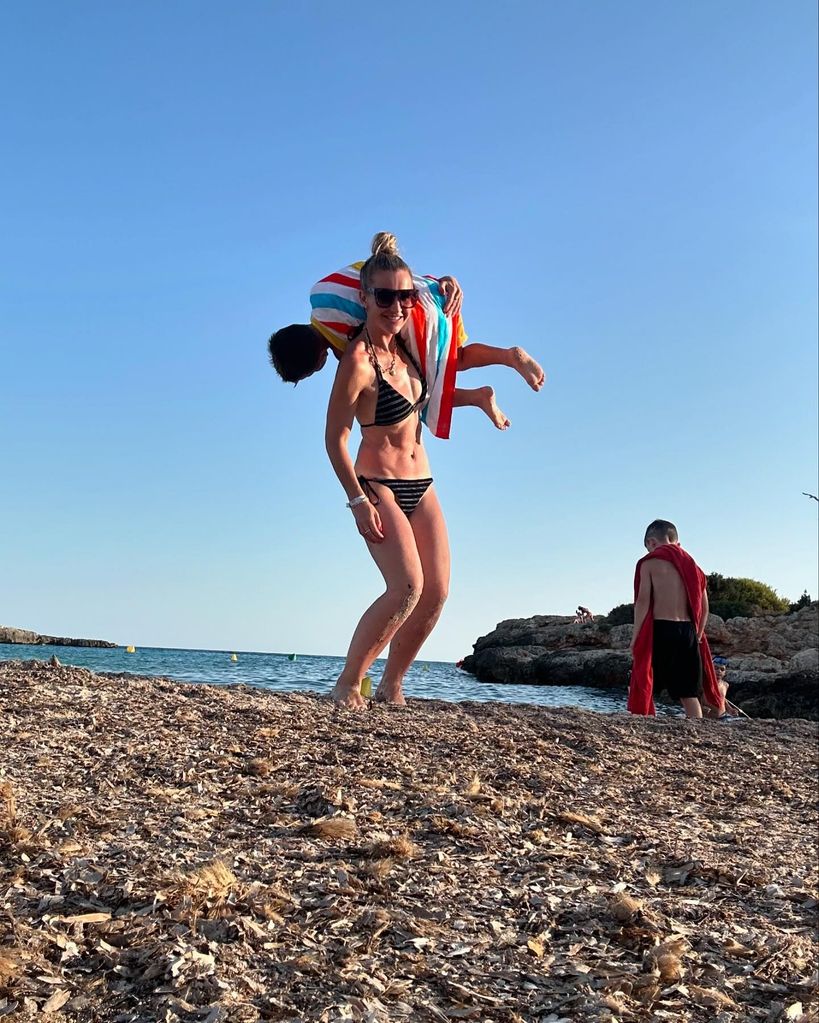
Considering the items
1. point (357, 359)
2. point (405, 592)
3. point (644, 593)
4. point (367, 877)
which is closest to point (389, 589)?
point (405, 592)

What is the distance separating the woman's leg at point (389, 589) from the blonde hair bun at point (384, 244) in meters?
1.43

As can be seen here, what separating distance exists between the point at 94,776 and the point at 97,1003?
133 cm

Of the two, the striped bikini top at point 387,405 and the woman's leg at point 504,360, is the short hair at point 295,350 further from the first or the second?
the woman's leg at point 504,360

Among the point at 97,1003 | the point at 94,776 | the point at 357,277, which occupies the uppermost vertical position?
the point at 357,277

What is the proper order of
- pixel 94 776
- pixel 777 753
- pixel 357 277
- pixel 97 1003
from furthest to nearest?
pixel 777 753, pixel 357 277, pixel 94 776, pixel 97 1003

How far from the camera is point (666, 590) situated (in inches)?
317

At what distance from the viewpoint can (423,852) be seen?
8.54 feet

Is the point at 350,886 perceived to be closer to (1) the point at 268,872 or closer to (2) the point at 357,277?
(1) the point at 268,872

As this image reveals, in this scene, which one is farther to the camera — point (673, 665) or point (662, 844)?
point (673, 665)

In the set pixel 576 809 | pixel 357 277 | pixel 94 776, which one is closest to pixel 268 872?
pixel 94 776

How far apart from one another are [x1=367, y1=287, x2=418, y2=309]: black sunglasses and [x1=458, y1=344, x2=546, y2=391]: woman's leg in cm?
70

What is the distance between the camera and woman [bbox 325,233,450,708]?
480cm

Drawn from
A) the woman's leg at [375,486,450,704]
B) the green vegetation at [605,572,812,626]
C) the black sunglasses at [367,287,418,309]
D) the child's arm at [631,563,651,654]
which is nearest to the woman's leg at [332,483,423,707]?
→ the woman's leg at [375,486,450,704]

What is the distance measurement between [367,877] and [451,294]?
3798 millimetres
